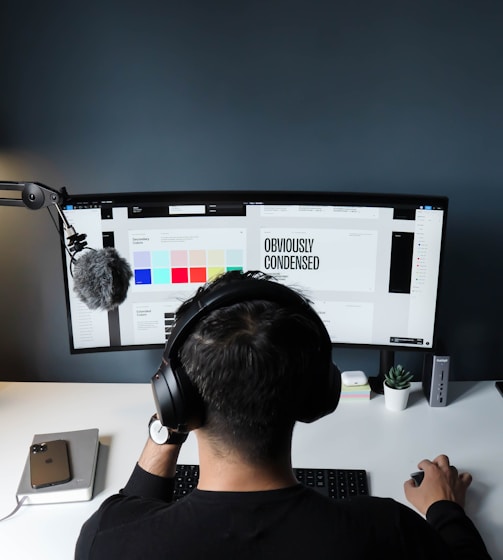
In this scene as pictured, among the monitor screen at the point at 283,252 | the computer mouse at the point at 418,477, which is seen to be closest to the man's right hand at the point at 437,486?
the computer mouse at the point at 418,477

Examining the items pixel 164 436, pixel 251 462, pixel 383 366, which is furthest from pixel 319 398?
pixel 383 366

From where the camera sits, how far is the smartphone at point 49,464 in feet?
4.45

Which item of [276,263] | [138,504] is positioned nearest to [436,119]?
[276,263]

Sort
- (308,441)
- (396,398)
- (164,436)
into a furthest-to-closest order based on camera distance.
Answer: (396,398) < (308,441) < (164,436)

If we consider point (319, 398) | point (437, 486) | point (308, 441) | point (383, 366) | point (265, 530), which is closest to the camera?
point (265, 530)

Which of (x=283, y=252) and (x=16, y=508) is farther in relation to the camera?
(x=283, y=252)

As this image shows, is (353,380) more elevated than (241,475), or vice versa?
(241,475)

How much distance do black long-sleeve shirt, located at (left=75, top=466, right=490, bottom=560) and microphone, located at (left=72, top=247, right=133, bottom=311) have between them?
0.54m

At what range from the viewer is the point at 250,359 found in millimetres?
845

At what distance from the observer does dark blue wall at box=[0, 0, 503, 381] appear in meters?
1.65

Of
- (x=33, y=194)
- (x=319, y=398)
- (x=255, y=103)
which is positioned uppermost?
(x=255, y=103)

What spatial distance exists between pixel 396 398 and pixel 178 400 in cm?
85

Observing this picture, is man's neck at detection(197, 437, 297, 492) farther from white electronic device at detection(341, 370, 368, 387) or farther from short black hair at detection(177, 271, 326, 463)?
white electronic device at detection(341, 370, 368, 387)

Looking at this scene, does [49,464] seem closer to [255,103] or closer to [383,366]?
[383,366]
